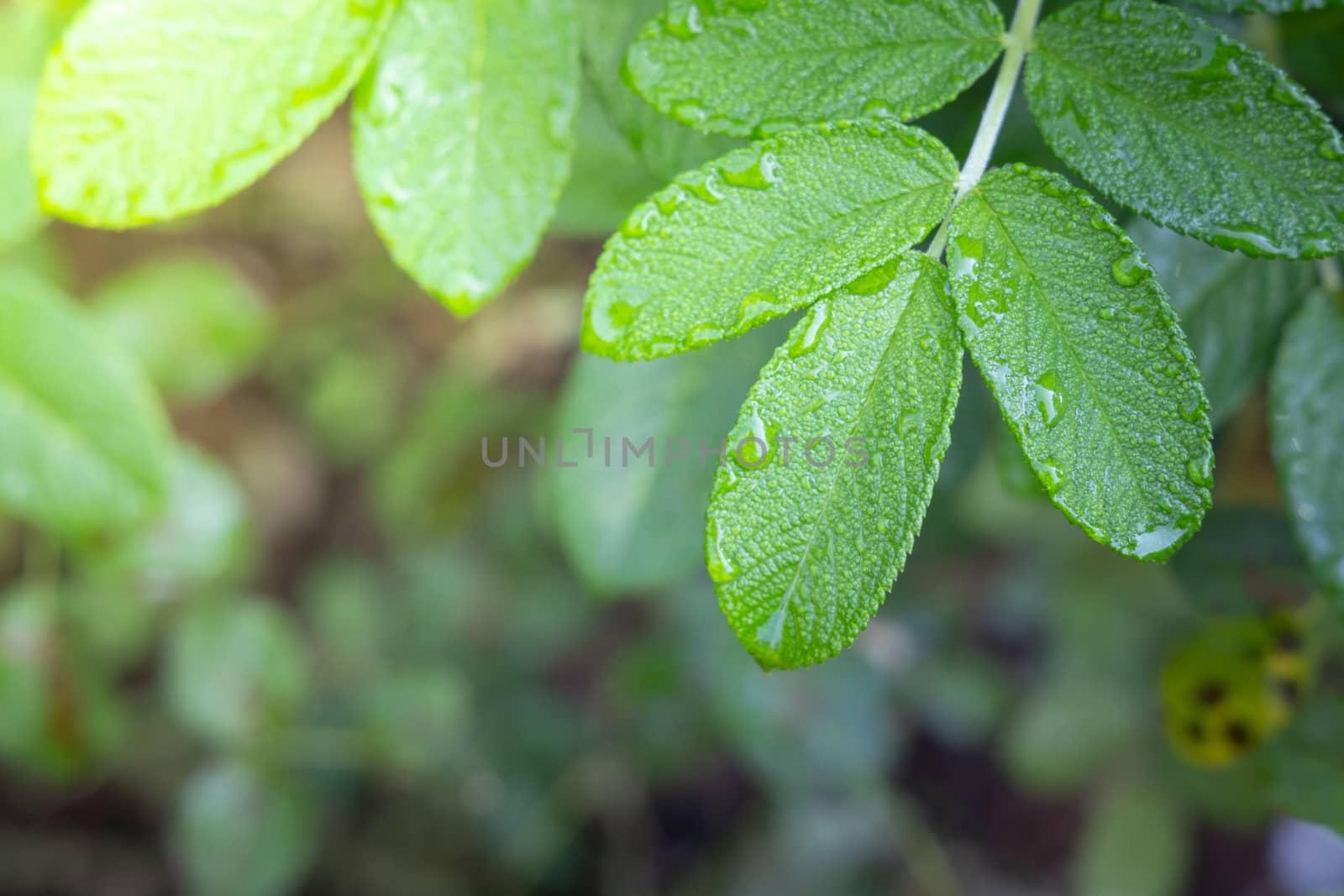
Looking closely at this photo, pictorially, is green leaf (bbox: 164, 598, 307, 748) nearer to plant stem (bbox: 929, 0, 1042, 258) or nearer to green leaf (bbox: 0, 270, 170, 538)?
green leaf (bbox: 0, 270, 170, 538)

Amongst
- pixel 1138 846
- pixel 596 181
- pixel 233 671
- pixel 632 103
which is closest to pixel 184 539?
pixel 233 671

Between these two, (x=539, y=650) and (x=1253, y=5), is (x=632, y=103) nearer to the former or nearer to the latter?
(x=1253, y=5)

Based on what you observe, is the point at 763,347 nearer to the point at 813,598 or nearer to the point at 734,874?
the point at 813,598

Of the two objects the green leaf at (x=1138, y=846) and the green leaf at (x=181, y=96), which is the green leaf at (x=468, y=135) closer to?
the green leaf at (x=181, y=96)

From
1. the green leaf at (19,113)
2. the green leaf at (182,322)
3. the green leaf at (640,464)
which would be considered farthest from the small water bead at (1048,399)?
the green leaf at (182,322)

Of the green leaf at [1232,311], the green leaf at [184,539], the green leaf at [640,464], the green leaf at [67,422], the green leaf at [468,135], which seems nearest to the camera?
the green leaf at [468,135]
